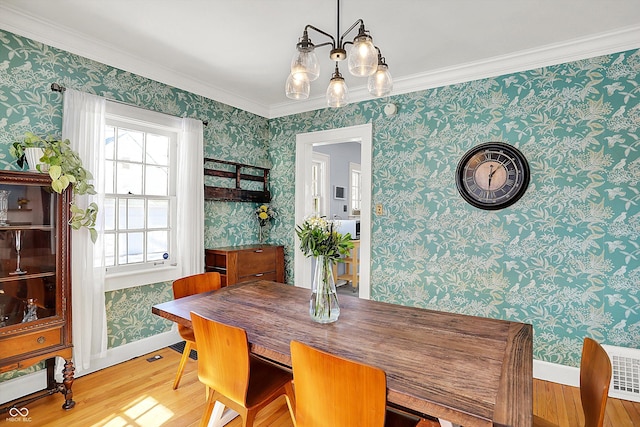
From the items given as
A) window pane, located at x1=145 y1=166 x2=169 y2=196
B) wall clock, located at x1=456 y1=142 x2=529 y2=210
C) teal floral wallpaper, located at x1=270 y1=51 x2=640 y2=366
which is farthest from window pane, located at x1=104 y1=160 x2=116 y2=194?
wall clock, located at x1=456 y1=142 x2=529 y2=210

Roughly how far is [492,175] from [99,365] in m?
3.67

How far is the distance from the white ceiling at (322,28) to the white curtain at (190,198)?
53 centimetres

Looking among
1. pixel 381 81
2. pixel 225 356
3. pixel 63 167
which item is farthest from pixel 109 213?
pixel 381 81

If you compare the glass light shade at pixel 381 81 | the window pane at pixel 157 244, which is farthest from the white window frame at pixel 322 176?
the glass light shade at pixel 381 81

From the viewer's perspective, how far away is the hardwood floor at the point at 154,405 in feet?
6.84

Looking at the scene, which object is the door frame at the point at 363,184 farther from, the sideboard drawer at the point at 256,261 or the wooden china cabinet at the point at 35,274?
the wooden china cabinet at the point at 35,274

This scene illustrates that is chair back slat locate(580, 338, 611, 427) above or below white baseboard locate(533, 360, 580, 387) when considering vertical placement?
above

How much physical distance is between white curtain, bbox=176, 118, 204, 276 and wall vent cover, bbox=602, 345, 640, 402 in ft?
11.6

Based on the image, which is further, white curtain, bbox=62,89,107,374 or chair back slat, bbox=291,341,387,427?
white curtain, bbox=62,89,107,374

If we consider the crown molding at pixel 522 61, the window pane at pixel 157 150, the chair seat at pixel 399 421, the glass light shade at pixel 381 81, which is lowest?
the chair seat at pixel 399 421

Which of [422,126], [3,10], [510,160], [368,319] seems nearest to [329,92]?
[368,319]

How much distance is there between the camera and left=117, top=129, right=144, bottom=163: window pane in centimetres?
293

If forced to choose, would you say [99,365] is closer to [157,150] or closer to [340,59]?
[157,150]

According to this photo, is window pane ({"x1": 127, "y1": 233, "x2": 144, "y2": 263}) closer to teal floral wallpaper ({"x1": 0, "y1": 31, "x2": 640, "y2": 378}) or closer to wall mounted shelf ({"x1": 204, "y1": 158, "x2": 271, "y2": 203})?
teal floral wallpaper ({"x1": 0, "y1": 31, "x2": 640, "y2": 378})
